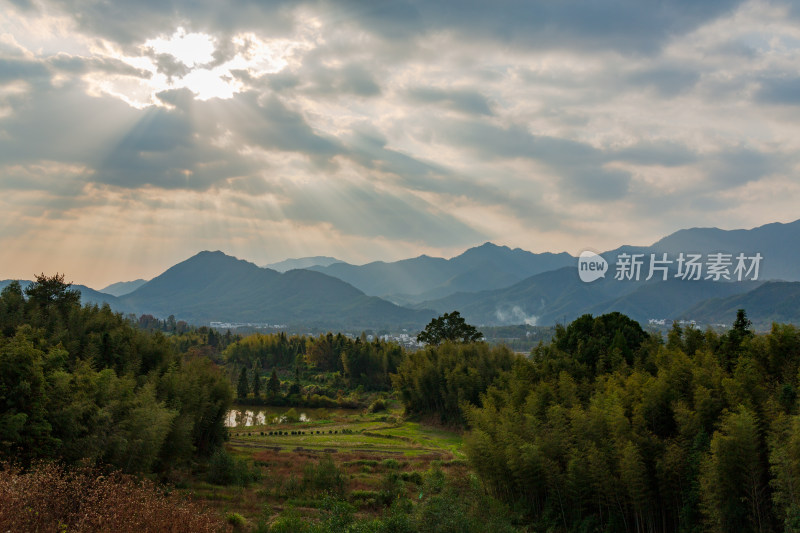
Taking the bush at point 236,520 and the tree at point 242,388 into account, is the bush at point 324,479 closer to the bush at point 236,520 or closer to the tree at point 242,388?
the bush at point 236,520

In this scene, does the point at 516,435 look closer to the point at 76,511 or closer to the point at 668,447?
the point at 668,447

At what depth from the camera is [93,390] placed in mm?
15055

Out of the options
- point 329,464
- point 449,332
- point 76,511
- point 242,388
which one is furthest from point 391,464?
point 242,388

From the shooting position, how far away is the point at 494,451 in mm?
17703

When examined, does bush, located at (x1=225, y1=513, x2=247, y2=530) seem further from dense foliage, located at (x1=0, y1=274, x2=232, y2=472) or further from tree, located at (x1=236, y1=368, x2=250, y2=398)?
tree, located at (x1=236, y1=368, x2=250, y2=398)

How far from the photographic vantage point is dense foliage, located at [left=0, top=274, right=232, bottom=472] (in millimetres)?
12328

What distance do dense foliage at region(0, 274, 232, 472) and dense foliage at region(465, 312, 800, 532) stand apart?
1163 centimetres

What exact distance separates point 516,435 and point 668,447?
4844 millimetres

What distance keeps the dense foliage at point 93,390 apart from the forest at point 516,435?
0.07 meters

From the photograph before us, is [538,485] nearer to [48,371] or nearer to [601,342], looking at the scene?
[601,342]

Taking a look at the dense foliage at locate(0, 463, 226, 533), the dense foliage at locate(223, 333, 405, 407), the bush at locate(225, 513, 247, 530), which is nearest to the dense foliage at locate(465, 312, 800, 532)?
the bush at locate(225, 513, 247, 530)

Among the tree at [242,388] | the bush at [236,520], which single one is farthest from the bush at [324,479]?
the tree at [242,388]

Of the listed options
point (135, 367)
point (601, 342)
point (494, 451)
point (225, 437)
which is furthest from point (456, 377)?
point (135, 367)

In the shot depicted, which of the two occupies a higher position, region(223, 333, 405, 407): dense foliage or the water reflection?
region(223, 333, 405, 407): dense foliage
